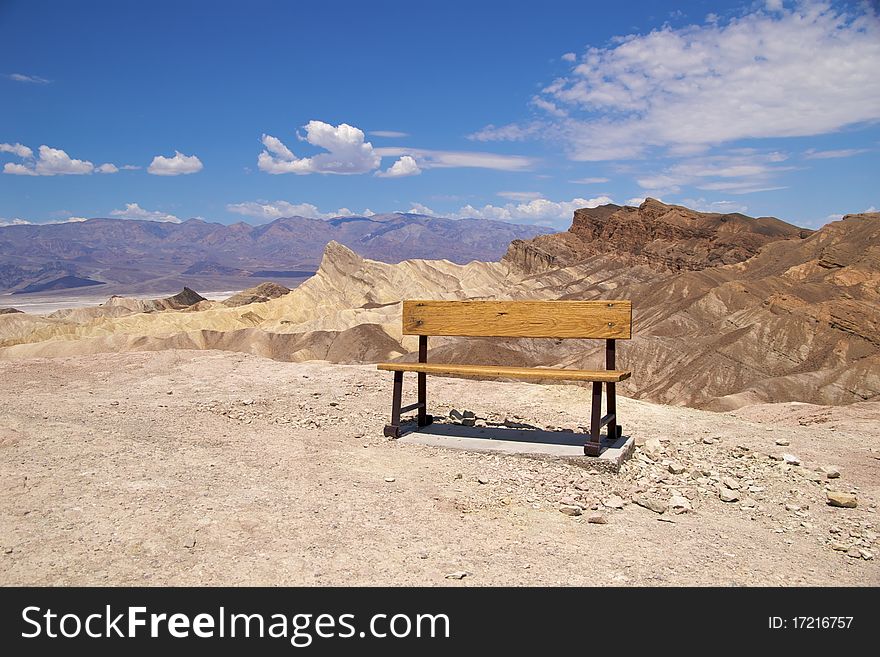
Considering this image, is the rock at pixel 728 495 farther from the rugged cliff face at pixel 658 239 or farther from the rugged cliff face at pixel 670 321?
the rugged cliff face at pixel 658 239

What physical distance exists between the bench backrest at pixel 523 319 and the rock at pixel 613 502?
5.30ft

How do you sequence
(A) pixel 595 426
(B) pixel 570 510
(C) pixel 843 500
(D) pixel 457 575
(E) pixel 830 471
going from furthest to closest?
(E) pixel 830 471 < (A) pixel 595 426 < (C) pixel 843 500 < (B) pixel 570 510 < (D) pixel 457 575

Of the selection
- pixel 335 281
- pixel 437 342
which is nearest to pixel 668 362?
pixel 437 342

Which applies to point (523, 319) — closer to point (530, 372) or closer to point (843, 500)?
point (530, 372)

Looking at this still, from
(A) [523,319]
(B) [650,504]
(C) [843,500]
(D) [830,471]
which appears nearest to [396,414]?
(A) [523,319]

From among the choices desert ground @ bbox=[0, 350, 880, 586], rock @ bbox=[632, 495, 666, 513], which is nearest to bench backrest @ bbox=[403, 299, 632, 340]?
desert ground @ bbox=[0, 350, 880, 586]

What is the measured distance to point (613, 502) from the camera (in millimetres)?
5723

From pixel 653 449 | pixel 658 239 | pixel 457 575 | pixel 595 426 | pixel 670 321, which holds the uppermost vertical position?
pixel 658 239

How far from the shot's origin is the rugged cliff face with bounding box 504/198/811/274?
64.3 metres

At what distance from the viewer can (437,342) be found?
4147 cm

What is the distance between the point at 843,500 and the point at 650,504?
1.82 meters

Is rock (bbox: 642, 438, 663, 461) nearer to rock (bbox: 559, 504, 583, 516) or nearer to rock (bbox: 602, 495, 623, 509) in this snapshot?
rock (bbox: 602, 495, 623, 509)

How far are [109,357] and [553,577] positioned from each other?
1110 centimetres
